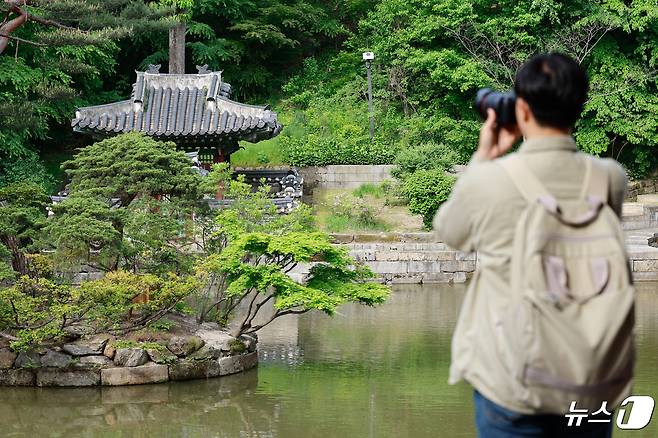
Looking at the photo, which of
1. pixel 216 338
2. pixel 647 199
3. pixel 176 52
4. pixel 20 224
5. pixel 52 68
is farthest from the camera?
pixel 647 199

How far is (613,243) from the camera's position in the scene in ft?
8.86

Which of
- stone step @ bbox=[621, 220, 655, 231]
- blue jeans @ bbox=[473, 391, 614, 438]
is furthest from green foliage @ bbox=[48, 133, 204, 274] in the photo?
stone step @ bbox=[621, 220, 655, 231]

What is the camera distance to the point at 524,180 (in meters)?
2.71

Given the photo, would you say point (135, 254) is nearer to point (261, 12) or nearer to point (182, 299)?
point (182, 299)

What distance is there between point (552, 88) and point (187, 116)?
60.9ft

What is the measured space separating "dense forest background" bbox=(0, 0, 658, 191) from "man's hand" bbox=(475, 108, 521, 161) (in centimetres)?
2037

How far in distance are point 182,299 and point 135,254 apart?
0.93 meters

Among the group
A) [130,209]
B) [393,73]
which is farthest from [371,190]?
[130,209]

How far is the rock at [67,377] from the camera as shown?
10.6 m

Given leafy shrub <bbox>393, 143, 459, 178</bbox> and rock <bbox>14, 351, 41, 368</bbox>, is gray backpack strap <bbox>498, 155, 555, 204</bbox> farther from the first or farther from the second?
leafy shrub <bbox>393, 143, 459, 178</bbox>

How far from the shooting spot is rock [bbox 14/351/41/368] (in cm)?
1062

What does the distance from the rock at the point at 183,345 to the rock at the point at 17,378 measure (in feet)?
4.79

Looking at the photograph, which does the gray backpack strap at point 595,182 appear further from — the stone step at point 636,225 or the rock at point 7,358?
the stone step at point 636,225

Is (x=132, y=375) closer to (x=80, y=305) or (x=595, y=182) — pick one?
(x=80, y=305)
